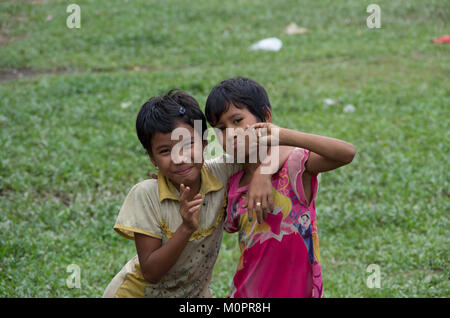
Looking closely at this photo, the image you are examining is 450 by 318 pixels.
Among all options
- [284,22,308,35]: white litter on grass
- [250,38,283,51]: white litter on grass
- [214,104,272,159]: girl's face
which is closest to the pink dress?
[214,104,272,159]: girl's face

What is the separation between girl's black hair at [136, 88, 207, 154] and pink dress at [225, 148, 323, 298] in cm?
47

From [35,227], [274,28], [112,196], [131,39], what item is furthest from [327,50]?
[35,227]

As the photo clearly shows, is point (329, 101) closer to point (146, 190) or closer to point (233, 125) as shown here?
point (233, 125)

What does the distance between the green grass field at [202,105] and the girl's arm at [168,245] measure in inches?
69.4

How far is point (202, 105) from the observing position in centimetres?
786

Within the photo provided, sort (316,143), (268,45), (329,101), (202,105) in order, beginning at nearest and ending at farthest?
1. (316,143)
2. (202,105)
3. (329,101)
4. (268,45)

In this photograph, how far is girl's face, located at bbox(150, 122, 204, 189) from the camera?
8.59ft

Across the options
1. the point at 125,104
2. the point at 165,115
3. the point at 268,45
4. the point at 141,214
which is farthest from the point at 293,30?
the point at 141,214

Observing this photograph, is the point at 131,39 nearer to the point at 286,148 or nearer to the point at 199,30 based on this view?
the point at 199,30

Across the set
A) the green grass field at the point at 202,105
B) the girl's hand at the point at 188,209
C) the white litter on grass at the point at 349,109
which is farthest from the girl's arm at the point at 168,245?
the white litter on grass at the point at 349,109

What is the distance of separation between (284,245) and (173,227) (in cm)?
53

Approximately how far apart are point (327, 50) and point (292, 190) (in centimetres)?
803

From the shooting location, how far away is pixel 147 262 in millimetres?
2645

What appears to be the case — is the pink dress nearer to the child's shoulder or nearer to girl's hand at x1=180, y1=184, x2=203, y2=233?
girl's hand at x1=180, y1=184, x2=203, y2=233
